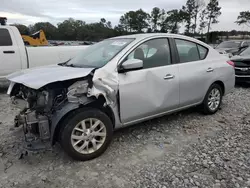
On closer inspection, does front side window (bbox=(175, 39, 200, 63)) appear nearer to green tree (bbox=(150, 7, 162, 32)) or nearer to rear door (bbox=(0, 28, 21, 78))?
rear door (bbox=(0, 28, 21, 78))

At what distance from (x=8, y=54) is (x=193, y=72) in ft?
16.9

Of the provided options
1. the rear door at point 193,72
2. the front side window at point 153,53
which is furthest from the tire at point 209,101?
the front side window at point 153,53

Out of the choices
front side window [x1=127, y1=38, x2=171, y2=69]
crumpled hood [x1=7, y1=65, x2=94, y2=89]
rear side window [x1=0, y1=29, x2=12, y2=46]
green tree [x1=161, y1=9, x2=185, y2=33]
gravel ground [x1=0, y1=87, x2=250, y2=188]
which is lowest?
gravel ground [x1=0, y1=87, x2=250, y2=188]

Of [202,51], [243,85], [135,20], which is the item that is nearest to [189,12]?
[135,20]

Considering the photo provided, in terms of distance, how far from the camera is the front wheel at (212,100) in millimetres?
4640

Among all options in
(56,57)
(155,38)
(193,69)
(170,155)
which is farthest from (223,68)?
(56,57)

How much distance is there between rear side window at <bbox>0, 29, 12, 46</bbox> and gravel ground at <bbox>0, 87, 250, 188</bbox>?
10.9ft

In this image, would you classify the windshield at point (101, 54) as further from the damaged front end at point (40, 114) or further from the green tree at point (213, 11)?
the green tree at point (213, 11)

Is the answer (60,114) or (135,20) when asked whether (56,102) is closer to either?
(60,114)

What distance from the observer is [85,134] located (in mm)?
3098

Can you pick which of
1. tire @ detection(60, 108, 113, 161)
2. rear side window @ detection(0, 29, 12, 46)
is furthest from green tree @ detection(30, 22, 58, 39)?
tire @ detection(60, 108, 113, 161)

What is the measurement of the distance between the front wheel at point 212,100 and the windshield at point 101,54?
195 centimetres

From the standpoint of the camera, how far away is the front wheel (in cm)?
464

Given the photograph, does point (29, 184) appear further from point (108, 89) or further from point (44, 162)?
point (108, 89)
